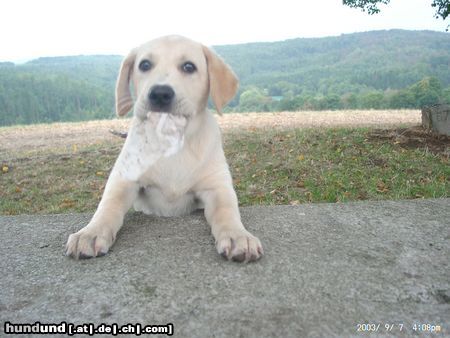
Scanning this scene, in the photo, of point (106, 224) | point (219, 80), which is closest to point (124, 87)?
point (219, 80)

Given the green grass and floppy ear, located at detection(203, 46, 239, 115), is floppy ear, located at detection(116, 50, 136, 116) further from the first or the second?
the green grass

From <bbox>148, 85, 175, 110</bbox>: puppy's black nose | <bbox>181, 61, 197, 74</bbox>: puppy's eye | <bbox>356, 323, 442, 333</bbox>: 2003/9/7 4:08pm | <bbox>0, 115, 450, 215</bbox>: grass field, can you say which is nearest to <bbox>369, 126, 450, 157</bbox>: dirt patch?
<bbox>0, 115, 450, 215</bbox>: grass field

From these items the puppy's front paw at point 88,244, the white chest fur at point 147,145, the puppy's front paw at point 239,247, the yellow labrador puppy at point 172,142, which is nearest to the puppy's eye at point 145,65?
the yellow labrador puppy at point 172,142

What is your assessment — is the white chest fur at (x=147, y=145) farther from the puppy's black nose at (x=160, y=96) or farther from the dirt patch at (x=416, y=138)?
the dirt patch at (x=416, y=138)

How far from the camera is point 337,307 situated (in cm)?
152

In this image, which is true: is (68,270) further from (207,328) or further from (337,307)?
(337,307)

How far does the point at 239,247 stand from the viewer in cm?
190

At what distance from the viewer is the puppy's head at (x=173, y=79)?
222 centimetres

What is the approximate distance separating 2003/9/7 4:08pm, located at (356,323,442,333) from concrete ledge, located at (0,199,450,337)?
0.03ft

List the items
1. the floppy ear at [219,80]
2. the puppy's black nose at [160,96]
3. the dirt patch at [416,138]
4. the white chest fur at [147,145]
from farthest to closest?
the dirt patch at [416,138]
the floppy ear at [219,80]
the white chest fur at [147,145]
the puppy's black nose at [160,96]

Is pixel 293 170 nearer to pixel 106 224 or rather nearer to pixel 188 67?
pixel 188 67

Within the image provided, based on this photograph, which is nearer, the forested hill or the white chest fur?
the white chest fur

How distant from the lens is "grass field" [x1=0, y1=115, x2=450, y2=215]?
5.30 metres

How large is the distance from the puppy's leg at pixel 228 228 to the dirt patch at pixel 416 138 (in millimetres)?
5296
